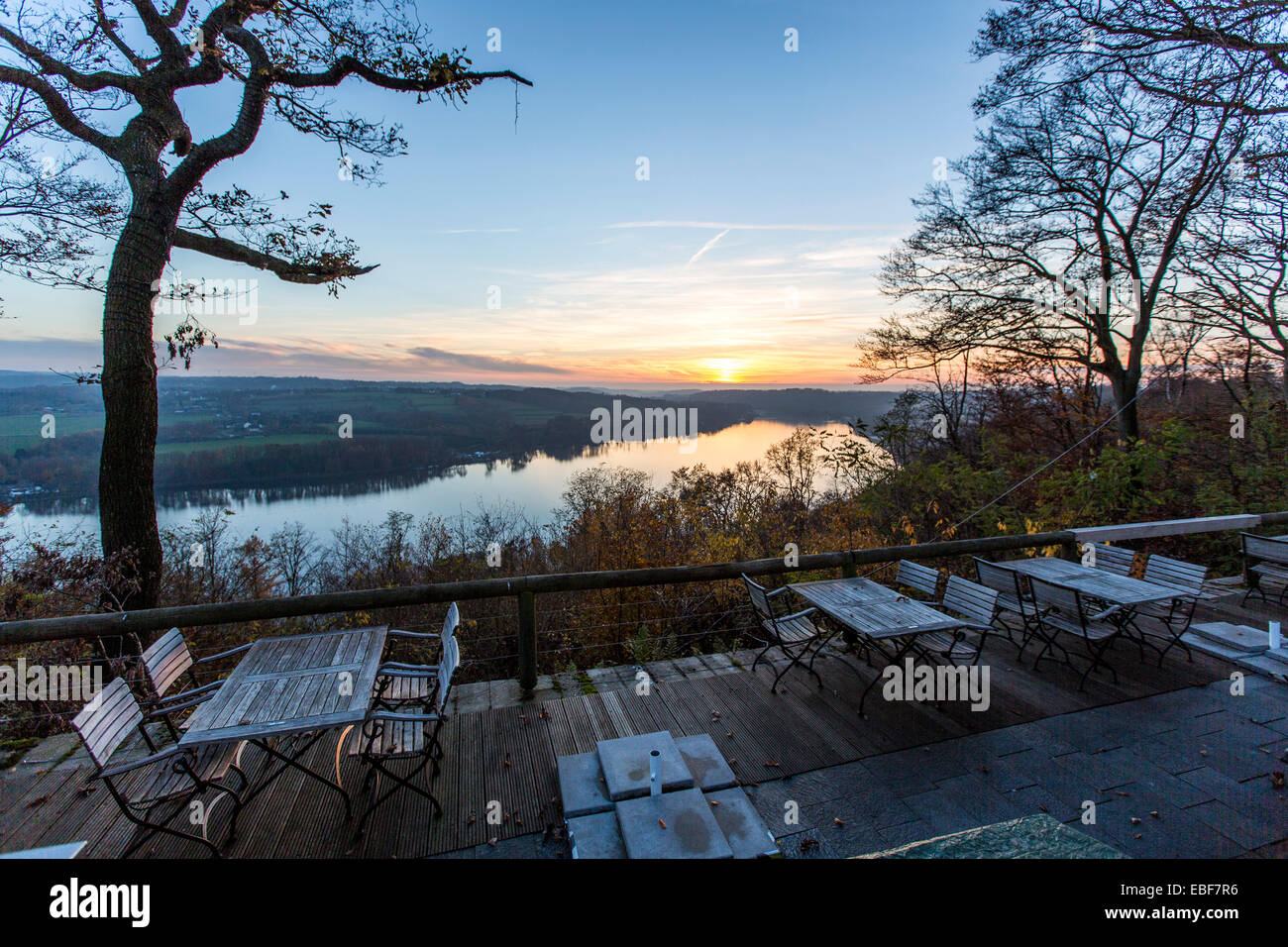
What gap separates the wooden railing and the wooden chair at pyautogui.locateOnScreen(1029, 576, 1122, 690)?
2.09ft

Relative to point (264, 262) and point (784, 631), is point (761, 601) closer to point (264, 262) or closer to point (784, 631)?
point (784, 631)

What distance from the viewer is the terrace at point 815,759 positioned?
7.67 ft

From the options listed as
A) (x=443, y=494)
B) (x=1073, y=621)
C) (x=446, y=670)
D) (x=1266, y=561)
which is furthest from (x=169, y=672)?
(x=443, y=494)

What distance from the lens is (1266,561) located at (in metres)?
5.33

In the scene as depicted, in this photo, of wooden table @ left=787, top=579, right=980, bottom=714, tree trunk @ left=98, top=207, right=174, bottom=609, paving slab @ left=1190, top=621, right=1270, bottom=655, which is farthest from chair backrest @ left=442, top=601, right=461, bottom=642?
paving slab @ left=1190, top=621, right=1270, bottom=655

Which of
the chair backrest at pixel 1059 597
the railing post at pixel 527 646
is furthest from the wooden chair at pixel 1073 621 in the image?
the railing post at pixel 527 646

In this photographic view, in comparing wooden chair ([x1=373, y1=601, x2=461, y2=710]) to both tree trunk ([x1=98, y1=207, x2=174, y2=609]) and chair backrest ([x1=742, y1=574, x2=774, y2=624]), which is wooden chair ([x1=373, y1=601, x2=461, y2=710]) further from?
tree trunk ([x1=98, y1=207, x2=174, y2=609])

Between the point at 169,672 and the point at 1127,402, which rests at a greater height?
the point at 1127,402

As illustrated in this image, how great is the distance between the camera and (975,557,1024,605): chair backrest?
405cm

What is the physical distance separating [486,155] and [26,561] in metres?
7.55

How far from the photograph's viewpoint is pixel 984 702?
338 centimetres

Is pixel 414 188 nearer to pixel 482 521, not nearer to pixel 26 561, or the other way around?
pixel 26 561

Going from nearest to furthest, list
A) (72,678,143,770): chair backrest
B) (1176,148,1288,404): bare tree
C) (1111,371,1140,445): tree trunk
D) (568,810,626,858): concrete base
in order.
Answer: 1. (72,678,143,770): chair backrest
2. (568,810,626,858): concrete base
3. (1176,148,1288,404): bare tree
4. (1111,371,1140,445): tree trunk

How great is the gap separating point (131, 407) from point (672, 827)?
5.04m
